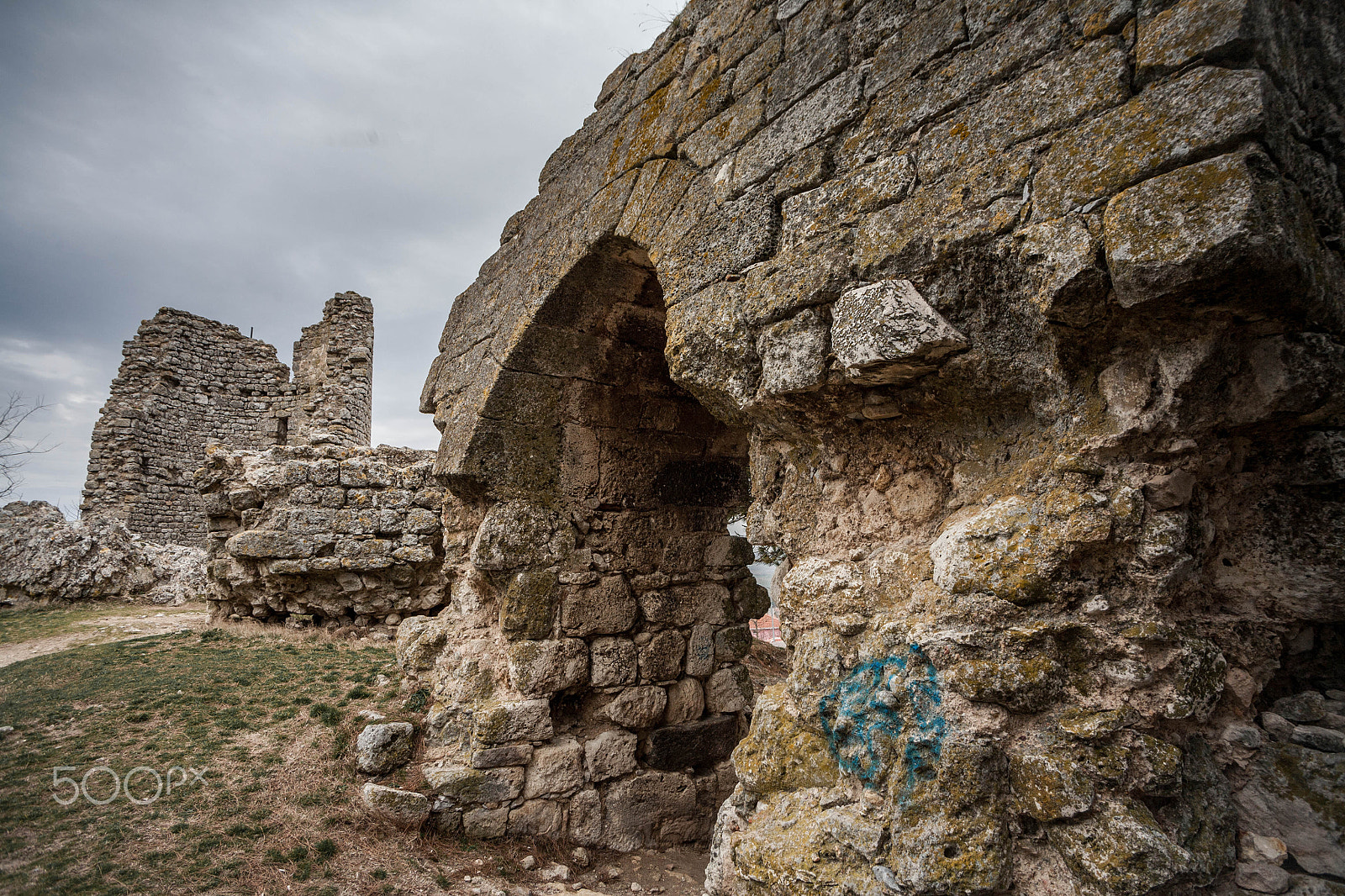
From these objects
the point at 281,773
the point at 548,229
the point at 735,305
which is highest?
the point at 548,229

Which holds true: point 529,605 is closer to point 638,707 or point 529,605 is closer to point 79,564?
point 638,707

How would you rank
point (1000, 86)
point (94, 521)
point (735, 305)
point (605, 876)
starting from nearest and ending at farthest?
point (1000, 86) → point (735, 305) → point (605, 876) → point (94, 521)

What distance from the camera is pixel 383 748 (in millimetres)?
3689

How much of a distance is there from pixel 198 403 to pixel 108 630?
820 cm

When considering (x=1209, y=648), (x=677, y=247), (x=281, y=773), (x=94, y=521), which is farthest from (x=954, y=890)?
(x=94, y=521)

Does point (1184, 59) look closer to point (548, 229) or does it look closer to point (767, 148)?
point (767, 148)

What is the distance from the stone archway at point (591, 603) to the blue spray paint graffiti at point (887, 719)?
2.16 meters

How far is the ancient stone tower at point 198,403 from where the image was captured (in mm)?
12164

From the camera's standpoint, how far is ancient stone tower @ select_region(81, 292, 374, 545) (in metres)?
12.2

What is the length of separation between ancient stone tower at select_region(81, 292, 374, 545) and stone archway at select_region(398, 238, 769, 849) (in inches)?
364

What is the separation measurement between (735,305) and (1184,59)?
133 cm

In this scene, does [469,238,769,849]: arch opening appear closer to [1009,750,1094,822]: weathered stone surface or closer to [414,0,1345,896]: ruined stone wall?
[414,0,1345,896]: ruined stone wall

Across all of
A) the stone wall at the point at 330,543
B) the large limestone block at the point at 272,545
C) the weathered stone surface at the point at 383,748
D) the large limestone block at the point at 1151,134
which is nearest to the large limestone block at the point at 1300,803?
the large limestone block at the point at 1151,134

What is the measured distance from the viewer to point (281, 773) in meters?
3.67
